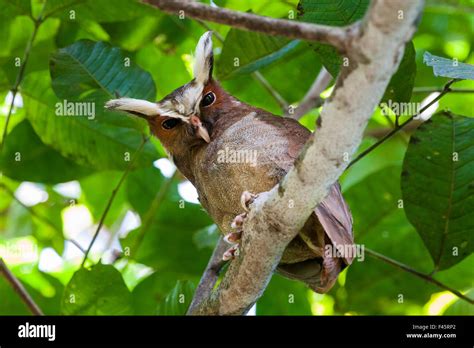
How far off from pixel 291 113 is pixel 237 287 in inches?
69.1

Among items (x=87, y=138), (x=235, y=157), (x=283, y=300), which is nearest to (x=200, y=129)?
(x=235, y=157)

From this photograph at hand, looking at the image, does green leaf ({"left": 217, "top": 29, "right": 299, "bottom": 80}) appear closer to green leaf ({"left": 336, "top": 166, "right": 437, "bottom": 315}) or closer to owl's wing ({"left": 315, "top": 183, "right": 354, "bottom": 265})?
green leaf ({"left": 336, "top": 166, "right": 437, "bottom": 315})

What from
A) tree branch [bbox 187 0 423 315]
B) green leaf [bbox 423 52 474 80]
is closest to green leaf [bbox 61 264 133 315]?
tree branch [bbox 187 0 423 315]

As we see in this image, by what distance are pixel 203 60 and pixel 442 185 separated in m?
1.32

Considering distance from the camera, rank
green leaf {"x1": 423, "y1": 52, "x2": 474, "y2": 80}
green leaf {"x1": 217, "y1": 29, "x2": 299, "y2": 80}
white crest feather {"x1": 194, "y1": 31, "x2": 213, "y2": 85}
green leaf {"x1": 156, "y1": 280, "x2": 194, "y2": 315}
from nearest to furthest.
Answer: green leaf {"x1": 423, "y1": 52, "x2": 474, "y2": 80} < green leaf {"x1": 156, "y1": 280, "x2": 194, "y2": 315} < white crest feather {"x1": 194, "y1": 31, "x2": 213, "y2": 85} < green leaf {"x1": 217, "y1": 29, "x2": 299, "y2": 80}

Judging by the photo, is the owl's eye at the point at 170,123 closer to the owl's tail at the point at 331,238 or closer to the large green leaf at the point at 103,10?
the large green leaf at the point at 103,10

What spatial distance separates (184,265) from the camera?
4.77 metres

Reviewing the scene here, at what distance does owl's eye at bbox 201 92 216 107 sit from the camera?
4.03m

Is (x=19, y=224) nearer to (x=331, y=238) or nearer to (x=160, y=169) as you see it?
(x=160, y=169)

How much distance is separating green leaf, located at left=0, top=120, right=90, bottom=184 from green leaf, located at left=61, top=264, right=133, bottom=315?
3.98 ft

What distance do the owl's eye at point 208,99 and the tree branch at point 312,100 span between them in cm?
66

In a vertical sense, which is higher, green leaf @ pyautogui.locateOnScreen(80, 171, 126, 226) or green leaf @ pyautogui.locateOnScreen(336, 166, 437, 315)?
green leaf @ pyautogui.locateOnScreen(80, 171, 126, 226)

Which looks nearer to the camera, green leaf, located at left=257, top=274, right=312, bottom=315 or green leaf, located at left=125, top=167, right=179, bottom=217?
green leaf, located at left=257, top=274, right=312, bottom=315
